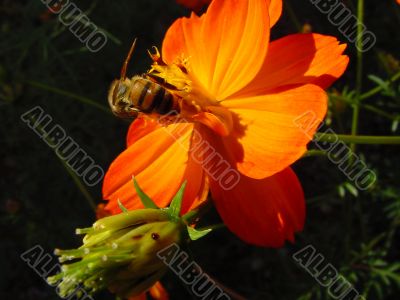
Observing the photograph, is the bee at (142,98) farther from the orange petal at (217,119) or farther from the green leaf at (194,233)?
the green leaf at (194,233)

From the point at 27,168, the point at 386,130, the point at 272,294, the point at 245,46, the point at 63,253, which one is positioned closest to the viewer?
the point at 63,253

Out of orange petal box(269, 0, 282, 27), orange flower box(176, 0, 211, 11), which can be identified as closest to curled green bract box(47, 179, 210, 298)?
orange petal box(269, 0, 282, 27)


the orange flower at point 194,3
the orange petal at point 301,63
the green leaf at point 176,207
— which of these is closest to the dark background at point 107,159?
the orange flower at point 194,3

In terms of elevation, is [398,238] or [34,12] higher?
[34,12]

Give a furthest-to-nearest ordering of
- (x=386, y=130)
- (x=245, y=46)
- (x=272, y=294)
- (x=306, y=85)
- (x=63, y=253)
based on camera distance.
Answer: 1. (x=386, y=130)
2. (x=272, y=294)
3. (x=245, y=46)
4. (x=306, y=85)
5. (x=63, y=253)

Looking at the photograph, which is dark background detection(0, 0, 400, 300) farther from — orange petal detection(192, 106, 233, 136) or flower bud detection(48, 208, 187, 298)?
flower bud detection(48, 208, 187, 298)

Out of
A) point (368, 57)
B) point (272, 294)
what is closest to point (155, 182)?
point (272, 294)

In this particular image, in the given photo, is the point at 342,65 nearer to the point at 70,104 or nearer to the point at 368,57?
the point at 368,57
